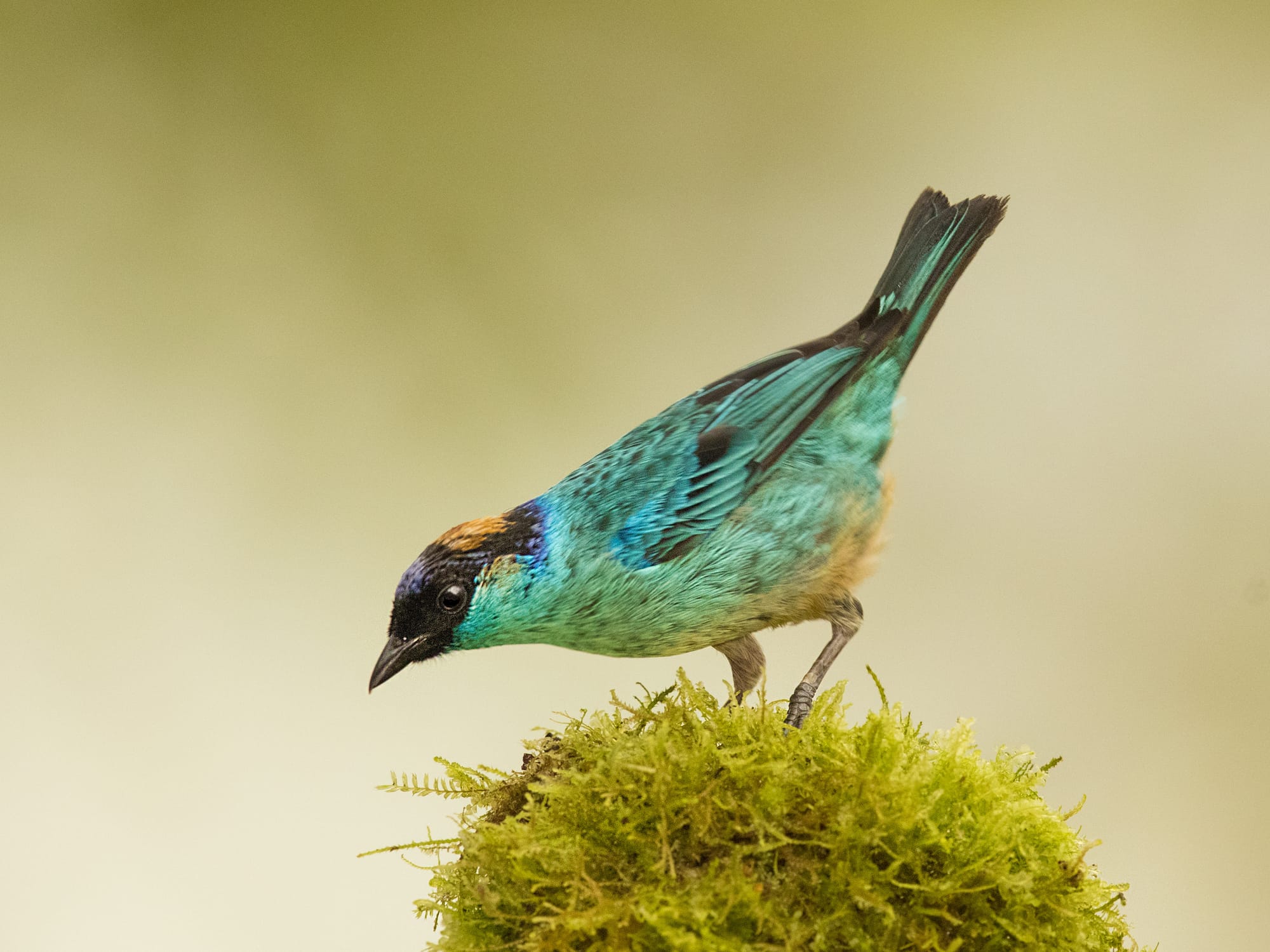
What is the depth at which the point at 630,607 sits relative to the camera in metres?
3.14

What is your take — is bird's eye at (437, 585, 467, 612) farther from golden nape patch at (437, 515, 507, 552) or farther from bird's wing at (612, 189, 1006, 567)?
bird's wing at (612, 189, 1006, 567)

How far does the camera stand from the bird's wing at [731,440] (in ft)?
10.6

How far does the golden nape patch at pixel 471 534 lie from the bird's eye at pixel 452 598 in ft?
0.36

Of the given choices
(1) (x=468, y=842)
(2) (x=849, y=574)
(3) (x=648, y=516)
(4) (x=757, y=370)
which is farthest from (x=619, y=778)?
(4) (x=757, y=370)

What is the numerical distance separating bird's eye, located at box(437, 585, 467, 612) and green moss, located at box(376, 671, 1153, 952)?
26.3 inches

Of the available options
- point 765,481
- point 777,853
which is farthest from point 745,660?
point 777,853

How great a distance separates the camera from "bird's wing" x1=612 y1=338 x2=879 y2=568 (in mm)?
3234

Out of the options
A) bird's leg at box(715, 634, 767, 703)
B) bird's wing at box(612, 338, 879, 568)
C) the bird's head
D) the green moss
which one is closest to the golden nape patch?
the bird's head

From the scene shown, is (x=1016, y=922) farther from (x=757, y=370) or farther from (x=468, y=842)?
(x=757, y=370)

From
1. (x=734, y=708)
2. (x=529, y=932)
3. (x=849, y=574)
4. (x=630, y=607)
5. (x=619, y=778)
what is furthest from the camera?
(x=849, y=574)

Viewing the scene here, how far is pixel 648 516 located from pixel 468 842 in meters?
1.13

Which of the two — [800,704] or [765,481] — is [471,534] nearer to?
[765,481]

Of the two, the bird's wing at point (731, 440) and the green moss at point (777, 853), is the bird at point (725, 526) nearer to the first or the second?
the bird's wing at point (731, 440)

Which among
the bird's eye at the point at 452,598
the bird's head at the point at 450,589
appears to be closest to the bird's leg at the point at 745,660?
the bird's head at the point at 450,589
